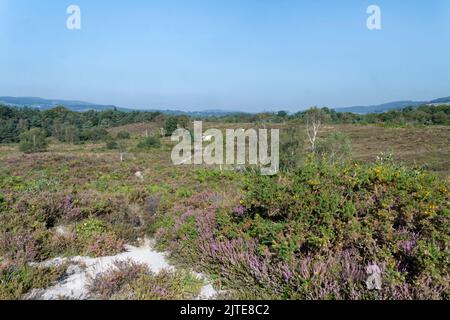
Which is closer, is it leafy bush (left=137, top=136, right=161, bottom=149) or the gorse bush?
the gorse bush

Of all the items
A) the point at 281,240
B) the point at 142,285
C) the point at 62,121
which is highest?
the point at 62,121

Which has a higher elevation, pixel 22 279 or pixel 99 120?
pixel 99 120

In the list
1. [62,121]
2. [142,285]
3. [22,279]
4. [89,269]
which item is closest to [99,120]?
[62,121]

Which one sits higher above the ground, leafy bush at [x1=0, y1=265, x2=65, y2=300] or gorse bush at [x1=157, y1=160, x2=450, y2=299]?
gorse bush at [x1=157, y1=160, x2=450, y2=299]

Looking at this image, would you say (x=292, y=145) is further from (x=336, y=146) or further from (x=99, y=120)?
(x=99, y=120)

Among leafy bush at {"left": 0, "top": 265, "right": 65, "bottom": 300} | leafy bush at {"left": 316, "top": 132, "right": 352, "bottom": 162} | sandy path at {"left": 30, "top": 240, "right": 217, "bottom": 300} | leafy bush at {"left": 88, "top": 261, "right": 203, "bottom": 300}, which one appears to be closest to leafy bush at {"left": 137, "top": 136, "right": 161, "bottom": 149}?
leafy bush at {"left": 316, "top": 132, "right": 352, "bottom": 162}

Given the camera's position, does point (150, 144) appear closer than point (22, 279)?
No

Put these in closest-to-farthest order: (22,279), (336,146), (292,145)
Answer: (22,279), (292,145), (336,146)

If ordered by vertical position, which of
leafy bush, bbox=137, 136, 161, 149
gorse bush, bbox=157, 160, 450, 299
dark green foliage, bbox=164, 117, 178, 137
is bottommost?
leafy bush, bbox=137, 136, 161, 149

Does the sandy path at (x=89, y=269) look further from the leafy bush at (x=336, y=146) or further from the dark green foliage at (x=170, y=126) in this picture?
the dark green foliage at (x=170, y=126)

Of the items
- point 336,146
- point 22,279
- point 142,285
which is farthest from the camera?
point 336,146

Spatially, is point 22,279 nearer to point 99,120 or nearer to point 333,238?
point 333,238

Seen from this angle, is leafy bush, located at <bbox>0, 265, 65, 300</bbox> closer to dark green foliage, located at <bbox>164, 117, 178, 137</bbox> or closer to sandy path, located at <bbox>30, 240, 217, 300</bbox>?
sandy path, located at <bbox>30, 240, 217, 300</bbox>
